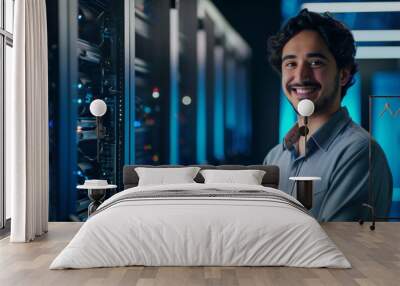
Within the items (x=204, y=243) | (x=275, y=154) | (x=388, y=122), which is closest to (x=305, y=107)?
(x=275, y=154)

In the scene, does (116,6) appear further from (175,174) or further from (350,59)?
(350,59)

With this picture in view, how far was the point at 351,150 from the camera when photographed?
24.0 ft

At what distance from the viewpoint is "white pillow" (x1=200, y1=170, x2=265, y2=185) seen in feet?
22.2

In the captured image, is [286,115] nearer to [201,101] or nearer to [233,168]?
[233,168]

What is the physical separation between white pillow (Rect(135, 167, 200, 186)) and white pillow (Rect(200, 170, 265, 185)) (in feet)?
0.70

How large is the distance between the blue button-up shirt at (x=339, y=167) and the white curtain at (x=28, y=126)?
2.94 meters

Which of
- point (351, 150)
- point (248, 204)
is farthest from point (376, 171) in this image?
point (248, 204)

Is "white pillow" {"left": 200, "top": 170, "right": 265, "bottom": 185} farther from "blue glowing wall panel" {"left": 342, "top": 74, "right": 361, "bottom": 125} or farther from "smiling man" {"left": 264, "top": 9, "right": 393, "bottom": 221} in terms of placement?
"blue glowing wall panel" {"left": 342, "top": 74, "right": 361, "bottom": 125}

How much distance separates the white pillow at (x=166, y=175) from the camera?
269 inches

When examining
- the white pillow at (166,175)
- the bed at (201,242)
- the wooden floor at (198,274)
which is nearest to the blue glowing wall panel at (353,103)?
the white pillow at (166,175)

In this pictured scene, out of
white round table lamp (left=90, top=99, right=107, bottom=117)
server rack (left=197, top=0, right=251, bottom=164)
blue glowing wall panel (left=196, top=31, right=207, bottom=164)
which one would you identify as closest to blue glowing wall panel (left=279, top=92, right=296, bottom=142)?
server rack (left=197, top=0, right=251, bottom=164)

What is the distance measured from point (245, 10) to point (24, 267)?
4491mm

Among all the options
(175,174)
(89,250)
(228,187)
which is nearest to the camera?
(89,250)

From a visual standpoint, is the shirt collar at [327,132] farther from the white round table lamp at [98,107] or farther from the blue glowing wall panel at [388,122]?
the white round table lamp at [98,107]
